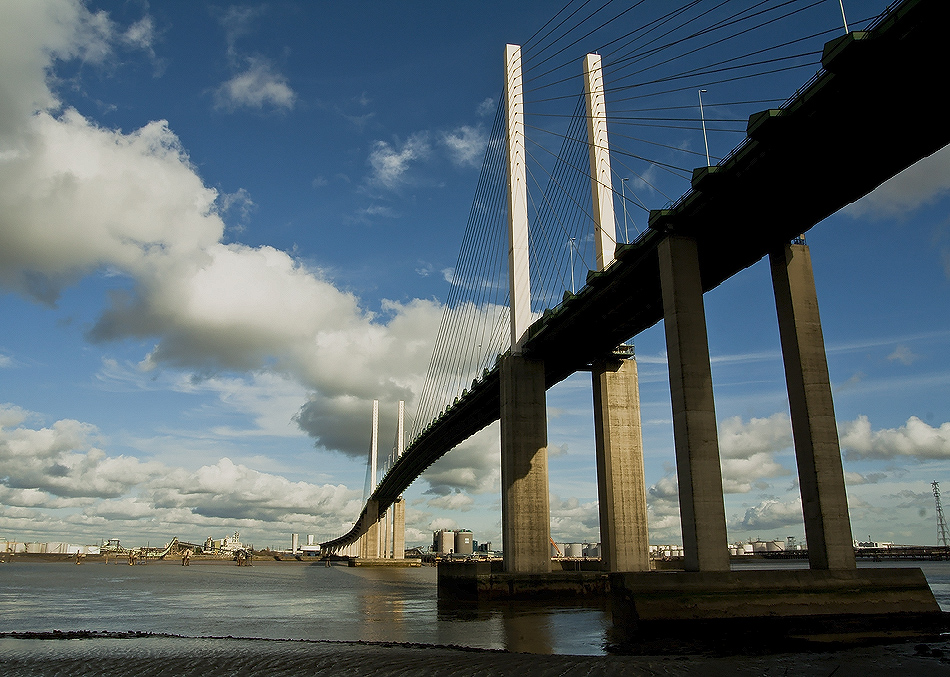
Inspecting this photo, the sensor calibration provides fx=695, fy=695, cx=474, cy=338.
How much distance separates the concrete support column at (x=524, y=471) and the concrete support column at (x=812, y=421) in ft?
54.8

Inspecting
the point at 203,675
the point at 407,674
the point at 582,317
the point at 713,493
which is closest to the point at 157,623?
the point at 203,675

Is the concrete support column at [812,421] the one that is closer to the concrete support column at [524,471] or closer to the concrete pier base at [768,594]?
the concrete pier base at [768,594]

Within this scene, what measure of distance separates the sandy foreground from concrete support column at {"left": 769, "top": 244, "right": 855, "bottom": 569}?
650 cm

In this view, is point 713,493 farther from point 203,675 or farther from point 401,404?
point 401,404

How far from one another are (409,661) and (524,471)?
80.6 feet

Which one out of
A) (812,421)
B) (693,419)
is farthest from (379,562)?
(812,421)

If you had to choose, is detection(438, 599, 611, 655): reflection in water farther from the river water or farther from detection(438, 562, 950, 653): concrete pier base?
detection(438, 562, 950, 653): concrete pier base

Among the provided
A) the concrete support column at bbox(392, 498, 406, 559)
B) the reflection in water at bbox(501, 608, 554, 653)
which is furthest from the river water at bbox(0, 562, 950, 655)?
the concrete support column at bbox(392, 498, 406, 559)

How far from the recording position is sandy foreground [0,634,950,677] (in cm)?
1315

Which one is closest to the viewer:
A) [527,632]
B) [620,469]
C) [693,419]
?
[527,632]

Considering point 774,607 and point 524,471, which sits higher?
point 524,471

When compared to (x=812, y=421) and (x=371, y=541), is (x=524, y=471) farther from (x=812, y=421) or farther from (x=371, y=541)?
(x=371, y=541)

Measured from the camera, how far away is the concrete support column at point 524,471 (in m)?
37.9

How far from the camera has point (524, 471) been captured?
38562 millimetres
